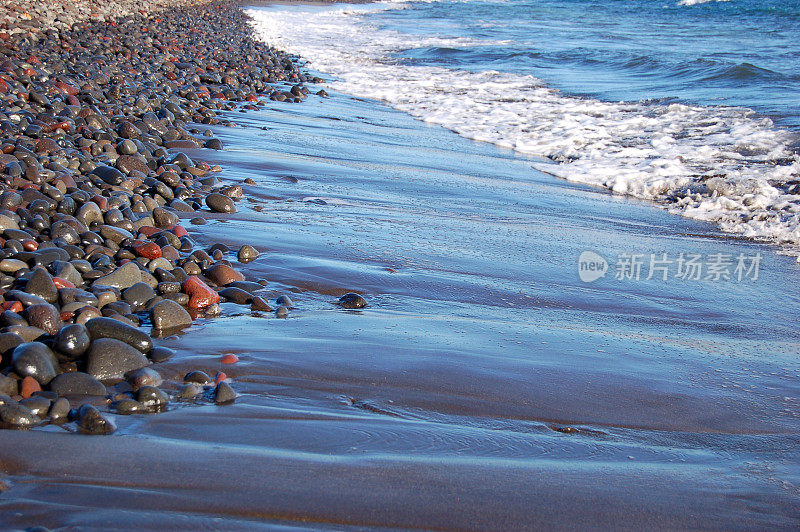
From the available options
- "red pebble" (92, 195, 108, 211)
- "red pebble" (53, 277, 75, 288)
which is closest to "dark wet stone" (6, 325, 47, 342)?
"red pebble" (53, 277, 75, 288)

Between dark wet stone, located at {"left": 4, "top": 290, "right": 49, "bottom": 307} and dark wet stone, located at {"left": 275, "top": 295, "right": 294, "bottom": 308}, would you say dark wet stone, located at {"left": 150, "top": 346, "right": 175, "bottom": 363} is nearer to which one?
dark wet stone, located at {"left": 4, "top": 290, "right": 49, "bottom": 307}

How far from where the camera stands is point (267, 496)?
5.27ft

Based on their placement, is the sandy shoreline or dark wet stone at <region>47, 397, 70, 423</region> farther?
dark wet stone at <region>47, 397, 70, 423</region>

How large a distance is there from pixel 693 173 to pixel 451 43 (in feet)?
45.4

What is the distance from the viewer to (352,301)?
297 centimetres

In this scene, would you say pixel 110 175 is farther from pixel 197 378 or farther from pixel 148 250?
pixel 197 378

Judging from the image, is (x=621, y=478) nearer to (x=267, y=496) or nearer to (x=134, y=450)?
(x=267, y=496)

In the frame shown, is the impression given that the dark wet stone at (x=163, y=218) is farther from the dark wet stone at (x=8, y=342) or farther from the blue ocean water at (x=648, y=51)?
the blue ocean water at (x=648, y=51)

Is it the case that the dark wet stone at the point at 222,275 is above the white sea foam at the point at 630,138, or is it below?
below

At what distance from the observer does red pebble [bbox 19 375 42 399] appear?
1.95 metres

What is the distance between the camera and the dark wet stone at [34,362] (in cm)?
200

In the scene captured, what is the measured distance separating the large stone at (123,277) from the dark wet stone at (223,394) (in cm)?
90

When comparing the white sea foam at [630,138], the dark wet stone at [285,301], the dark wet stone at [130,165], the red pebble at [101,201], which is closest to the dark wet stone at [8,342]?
the dark wet stone at [285,301]

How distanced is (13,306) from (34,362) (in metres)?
0.46
